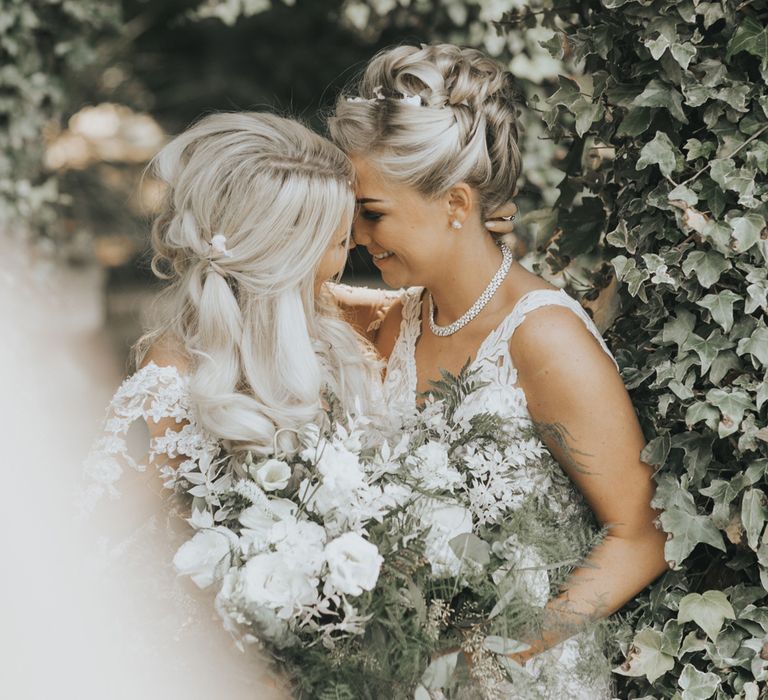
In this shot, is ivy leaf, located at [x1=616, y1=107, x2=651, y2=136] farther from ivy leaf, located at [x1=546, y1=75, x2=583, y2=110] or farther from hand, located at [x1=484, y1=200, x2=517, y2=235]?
hand, located at [x1=484, y1=200, x2=517, y2=235]

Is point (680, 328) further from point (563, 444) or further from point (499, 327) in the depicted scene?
point (499, 327)

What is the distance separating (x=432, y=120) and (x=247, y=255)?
2.01 ft

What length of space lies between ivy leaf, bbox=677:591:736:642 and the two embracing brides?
0.13 m

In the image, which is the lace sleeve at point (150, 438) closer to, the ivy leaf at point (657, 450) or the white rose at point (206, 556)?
the white rose at point (206, 556)

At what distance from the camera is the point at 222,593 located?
164cm

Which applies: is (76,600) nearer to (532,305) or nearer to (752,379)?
(532,305)

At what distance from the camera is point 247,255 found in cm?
221

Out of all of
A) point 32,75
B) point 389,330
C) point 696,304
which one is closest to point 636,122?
point 696,304

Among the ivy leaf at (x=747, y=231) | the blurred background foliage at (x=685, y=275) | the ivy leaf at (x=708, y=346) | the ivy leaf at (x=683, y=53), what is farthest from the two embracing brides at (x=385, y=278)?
the ivy leaf at (x=683, y=53)

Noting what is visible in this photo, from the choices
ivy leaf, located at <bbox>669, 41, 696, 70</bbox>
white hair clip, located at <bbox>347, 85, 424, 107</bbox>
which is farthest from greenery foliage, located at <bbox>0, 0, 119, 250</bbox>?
ivy leaf, located at <bbox>669, 41, 696, 70</bbox>

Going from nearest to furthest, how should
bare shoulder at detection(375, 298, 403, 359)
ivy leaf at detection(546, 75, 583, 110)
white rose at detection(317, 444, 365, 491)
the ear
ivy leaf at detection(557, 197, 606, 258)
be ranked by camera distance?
white rose at detection(317, 444, 365, 491) → ivy leaf at detection(546, 75, 583, 110) → the ear → ivy leaf at detection(557, 197, 606, 258) → bare shoulder at detection(375, 298, 403, 359)

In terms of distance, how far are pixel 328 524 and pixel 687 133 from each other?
4.03 ft

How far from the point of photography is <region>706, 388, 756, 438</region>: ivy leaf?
1.99m

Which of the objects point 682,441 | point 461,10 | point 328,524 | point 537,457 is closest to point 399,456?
point 328,524
